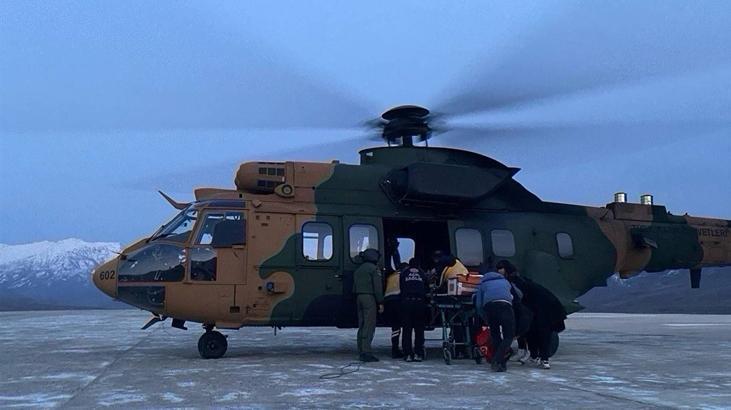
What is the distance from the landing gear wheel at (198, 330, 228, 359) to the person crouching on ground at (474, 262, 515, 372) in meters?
4.23

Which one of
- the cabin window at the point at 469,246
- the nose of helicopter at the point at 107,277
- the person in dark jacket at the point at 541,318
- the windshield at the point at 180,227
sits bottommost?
the person in dark jacket at the point at 541,318

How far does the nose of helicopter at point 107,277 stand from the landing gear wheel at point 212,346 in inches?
64.6

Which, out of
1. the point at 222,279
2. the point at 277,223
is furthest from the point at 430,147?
the point at 222,279

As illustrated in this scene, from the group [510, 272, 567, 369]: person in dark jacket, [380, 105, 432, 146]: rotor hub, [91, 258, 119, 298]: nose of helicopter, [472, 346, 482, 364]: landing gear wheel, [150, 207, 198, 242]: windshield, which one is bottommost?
[472, 346, 482, 364]: landing gear wheel

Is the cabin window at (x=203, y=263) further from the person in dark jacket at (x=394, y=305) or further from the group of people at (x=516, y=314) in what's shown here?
the group of people at (x=516, y=314)

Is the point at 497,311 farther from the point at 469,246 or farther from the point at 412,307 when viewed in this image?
the point at 469,246

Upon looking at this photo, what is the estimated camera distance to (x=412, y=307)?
10.2m

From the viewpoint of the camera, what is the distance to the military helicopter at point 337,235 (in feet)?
34.8

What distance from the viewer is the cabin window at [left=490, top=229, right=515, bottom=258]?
12180mm

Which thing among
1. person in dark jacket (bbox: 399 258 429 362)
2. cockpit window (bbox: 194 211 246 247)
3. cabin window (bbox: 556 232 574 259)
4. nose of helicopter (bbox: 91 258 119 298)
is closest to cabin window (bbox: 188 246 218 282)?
cockpit window (bbox: 194 211 246 247)

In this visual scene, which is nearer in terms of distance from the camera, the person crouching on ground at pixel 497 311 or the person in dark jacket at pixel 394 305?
the person crouching on ground at pixel 497 311

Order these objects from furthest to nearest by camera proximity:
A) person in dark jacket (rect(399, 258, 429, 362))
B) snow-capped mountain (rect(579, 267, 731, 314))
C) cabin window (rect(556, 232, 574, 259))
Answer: snow-capped mountain (rect(579, 267, 731, 314))
cabin window (rect(556, 232, 574, 259))
person in dark jacket (rect(399, 258, 429, 362))

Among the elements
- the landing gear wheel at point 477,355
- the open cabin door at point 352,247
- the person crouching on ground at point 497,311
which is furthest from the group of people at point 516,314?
the open cabin door at point 352,247

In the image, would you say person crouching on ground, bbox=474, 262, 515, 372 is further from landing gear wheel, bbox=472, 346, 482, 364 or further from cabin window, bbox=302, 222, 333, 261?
cabin window, bbox=302, 222, 333, 261
